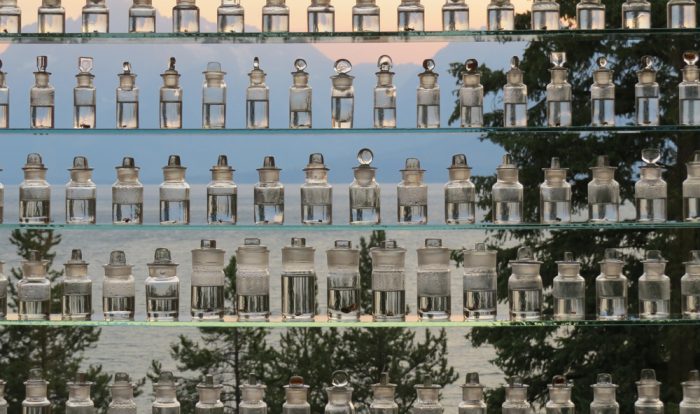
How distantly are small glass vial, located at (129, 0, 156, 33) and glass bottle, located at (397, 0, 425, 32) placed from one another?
716 mm

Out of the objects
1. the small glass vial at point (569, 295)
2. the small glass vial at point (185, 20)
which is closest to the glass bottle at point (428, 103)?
the small glass vial at point (569, 295)

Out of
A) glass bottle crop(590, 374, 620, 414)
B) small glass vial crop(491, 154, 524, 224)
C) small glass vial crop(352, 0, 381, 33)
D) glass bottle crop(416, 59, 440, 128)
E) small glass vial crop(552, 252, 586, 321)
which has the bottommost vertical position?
glass bottle crop(590, 374, 620, 414)

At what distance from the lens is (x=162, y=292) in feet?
12.3

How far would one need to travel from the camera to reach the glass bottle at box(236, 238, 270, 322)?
3730 mm

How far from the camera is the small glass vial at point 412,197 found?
12.3ft

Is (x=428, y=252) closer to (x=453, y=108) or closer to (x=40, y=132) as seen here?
(x=40, y=132)

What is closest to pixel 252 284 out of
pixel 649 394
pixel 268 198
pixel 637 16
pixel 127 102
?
pixel 268 198

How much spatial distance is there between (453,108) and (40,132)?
3.60 m

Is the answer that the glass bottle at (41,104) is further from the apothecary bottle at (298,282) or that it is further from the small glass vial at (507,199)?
the small glass vial at (507,199)

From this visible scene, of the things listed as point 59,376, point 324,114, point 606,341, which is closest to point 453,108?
point 324,114

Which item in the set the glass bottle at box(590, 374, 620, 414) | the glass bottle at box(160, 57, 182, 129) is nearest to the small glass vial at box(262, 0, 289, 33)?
the glass bottle at box(160, 57, 182, 129)

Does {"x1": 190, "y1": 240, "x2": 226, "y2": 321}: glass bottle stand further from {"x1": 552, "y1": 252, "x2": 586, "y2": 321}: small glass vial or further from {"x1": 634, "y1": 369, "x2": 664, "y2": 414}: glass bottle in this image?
{"x1": 634, "y1": 369, "x2": 664, "y2": 414}: glass bottle

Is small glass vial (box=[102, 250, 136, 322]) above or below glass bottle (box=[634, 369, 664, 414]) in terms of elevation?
above

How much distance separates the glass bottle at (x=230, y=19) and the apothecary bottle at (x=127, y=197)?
467 millimetres
